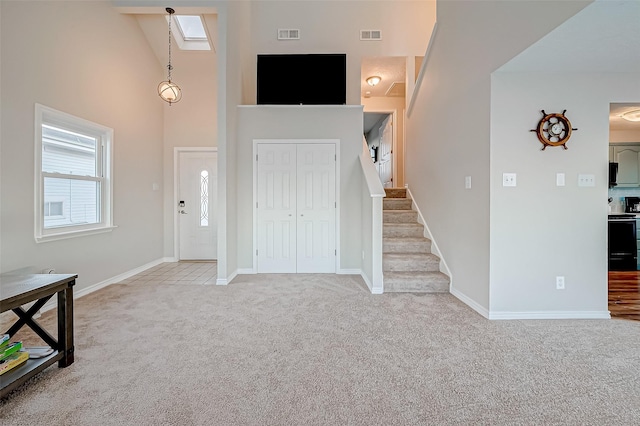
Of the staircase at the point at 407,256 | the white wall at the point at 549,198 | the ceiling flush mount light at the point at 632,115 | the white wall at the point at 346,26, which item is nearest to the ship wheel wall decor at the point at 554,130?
the white wall at the point at 549,198

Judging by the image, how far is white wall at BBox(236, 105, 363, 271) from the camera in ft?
14.5

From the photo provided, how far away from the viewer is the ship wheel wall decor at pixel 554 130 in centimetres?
265

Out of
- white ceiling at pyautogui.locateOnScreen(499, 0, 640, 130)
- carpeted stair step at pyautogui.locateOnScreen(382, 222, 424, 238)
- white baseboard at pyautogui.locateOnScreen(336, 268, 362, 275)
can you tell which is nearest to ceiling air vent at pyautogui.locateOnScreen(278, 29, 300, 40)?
carpeted stair step at pyautogui.locateOnScreen(382, 222, 424, 238)

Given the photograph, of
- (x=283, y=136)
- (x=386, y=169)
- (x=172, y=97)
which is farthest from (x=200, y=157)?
(x=386, y=169)

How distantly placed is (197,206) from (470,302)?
15.7 feet

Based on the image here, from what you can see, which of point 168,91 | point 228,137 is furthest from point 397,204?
point 168,91

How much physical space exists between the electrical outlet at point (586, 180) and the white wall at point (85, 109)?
5.29 m

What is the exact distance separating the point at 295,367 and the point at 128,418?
936 millimetres

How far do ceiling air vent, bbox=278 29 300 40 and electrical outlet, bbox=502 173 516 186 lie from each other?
14.9 feet

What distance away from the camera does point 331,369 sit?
1900 millimetres

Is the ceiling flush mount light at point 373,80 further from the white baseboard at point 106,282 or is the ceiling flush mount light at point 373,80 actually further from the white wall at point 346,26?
the white baseboard at point 106,282

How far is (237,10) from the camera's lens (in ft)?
14.5

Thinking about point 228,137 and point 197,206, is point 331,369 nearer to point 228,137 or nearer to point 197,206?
point 228,137

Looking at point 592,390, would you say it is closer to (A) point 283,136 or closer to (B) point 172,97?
(A) point 283,136
